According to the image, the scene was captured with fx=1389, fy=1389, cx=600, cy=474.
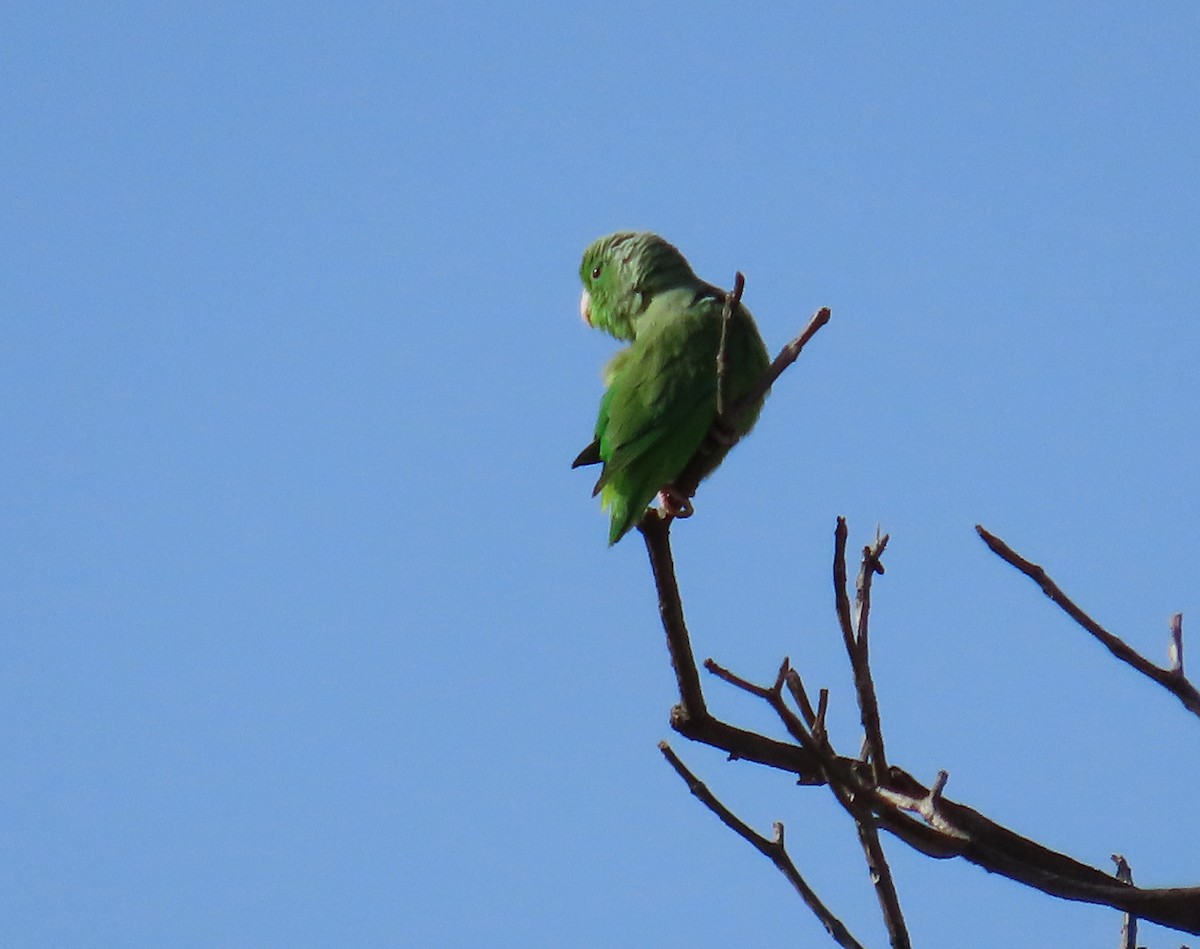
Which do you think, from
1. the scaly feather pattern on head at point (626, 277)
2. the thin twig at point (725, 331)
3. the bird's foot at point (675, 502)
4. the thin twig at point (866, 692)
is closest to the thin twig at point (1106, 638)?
the thin twig at point (866, 692)

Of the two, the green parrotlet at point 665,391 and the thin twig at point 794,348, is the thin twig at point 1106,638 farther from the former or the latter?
the green parrotlet at point 665,391

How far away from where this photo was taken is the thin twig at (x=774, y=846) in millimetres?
2627

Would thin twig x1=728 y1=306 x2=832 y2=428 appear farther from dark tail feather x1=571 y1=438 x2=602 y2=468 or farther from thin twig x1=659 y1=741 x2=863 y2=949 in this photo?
dark tail feather x1=571 y1=438 x2=602 y2=468

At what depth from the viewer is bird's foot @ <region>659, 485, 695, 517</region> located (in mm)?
5332

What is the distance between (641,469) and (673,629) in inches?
77.0

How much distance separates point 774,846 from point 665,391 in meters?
2.82

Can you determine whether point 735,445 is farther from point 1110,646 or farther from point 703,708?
point 1110,646

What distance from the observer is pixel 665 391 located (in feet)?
17.5

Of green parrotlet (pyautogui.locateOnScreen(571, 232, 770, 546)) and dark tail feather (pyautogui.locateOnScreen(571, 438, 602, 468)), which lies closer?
green parrotlet (pyautogui.locateOnScreen(571, 232, 770, 546))

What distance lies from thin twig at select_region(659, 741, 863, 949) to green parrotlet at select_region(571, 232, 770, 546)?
1860 mm

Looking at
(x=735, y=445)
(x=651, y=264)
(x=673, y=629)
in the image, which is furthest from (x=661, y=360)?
(x=673, y=629)

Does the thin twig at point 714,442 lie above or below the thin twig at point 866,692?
above

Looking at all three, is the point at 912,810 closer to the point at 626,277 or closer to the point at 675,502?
the point at 675,502

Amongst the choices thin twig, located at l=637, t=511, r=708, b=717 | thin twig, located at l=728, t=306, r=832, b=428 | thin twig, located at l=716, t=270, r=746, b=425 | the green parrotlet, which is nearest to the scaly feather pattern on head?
the green parrotlet
